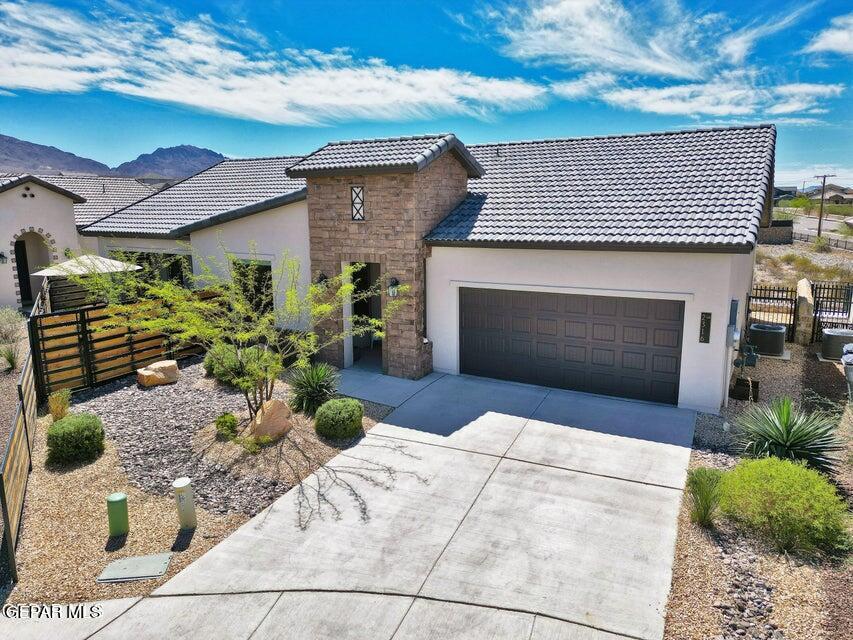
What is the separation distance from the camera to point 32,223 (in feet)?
70.0

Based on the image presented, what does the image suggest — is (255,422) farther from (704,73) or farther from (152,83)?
(704,73)

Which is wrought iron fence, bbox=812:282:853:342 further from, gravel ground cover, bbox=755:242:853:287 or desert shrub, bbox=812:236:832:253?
desert shrub, bbox=812:236:832:253

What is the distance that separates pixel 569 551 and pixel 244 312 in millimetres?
6730

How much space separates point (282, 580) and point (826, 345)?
15.6 meters

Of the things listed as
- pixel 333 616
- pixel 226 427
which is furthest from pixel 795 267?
pixel 333 616

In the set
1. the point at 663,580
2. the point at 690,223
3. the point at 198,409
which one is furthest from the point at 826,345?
the point at 198,409

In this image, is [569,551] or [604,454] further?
[604,454]

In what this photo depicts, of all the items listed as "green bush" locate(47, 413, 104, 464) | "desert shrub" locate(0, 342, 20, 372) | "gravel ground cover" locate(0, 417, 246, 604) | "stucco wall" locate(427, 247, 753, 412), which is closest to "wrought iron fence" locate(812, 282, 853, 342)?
"stucco wall" locate(427, 247, 753, 412)

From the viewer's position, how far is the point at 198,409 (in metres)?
11.4

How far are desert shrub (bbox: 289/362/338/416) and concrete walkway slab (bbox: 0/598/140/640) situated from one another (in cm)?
534

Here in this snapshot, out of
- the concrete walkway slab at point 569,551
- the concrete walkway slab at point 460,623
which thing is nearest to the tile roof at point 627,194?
the concrete walkway slab at point 569,551

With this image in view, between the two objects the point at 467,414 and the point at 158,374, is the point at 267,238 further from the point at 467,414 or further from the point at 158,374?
the point at 467,414

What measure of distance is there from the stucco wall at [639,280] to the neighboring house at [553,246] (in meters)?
0.03

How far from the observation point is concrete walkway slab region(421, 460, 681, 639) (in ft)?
18.9
